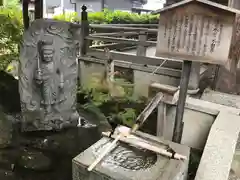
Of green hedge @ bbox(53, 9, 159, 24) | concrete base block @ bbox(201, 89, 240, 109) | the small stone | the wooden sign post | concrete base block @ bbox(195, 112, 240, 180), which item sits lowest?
the small stone

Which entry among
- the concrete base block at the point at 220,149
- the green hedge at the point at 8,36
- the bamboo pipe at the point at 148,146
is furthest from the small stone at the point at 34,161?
the green hedge at the point at 8,36

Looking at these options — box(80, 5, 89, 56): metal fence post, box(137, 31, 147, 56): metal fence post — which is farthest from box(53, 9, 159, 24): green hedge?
box(137, 31, 147, 56): metal fence post

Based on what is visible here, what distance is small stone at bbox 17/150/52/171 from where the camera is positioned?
366cm

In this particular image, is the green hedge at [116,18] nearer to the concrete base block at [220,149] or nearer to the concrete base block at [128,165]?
the concrete base block at [220,149]

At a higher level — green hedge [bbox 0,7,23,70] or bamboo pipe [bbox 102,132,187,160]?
green hedge [bbox 0,7,23,70]

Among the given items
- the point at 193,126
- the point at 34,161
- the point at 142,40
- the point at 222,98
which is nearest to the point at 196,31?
the point at 193,126

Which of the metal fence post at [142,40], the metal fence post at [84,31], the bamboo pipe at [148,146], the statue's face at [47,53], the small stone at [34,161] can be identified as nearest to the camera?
the bamboo pipe at [148,146]

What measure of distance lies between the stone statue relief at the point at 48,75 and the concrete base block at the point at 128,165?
7.14 ft

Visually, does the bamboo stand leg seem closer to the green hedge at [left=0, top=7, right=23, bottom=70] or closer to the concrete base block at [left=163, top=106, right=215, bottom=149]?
the concrete base block at [left=163, top=106, right=215, bottom=149]

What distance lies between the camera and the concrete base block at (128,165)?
2396 millimetres

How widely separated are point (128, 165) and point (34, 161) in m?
1.88

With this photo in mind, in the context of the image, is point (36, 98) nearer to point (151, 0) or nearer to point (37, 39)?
point (37, 39)

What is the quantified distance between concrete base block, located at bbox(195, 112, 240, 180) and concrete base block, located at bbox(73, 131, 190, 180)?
0.39m

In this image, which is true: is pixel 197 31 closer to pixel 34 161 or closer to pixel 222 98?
pixel 222 98
